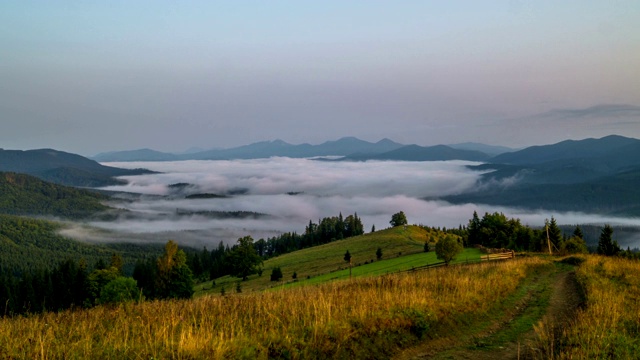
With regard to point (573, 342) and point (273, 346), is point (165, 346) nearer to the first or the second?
point (273, 346)

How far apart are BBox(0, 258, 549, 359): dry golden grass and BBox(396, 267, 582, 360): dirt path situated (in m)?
0.65

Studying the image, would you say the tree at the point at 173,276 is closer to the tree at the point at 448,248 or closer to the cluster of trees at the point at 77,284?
the cluster of trees at the point at 77,284

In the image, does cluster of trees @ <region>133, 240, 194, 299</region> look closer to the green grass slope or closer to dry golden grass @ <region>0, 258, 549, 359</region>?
the green grass slope

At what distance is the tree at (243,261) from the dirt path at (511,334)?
274ft

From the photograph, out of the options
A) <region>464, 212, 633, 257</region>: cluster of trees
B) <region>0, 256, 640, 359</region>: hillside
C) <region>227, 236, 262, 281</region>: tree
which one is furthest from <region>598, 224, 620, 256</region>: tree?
<region>0, 256, 640, 359</region>: hillside

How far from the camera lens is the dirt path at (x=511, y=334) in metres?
10.6

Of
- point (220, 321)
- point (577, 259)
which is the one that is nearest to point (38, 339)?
point (220, 321)

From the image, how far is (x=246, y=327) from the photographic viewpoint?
10.3 metres

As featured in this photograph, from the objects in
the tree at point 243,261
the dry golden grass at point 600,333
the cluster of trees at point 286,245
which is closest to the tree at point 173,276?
the tree at point 243,261

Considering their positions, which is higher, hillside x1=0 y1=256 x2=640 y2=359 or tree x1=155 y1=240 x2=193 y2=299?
hillside x1=0 y1=256 x2=640 y2=359

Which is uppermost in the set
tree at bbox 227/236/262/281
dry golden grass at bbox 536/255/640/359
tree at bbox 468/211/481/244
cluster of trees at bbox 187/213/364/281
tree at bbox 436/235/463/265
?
dry golden grass at bbox 536/255/640/359

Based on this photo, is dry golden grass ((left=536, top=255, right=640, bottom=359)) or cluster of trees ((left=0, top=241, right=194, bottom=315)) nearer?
dry golden grass ((left=536, top=255, right=640, bottom=359))

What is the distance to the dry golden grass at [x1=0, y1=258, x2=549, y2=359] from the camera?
27.4 ft

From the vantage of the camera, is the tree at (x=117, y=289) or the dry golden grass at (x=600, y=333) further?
the tree at (x=117, y=289)
